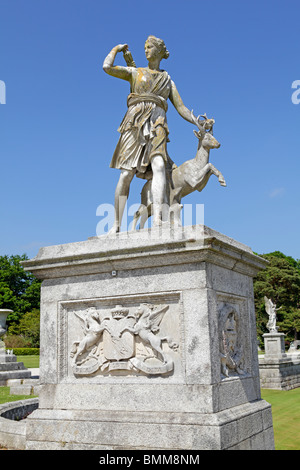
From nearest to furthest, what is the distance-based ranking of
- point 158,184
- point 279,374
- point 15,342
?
point 158,184 < point 279,374 < point 15,342

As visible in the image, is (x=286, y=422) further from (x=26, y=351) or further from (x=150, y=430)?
(x=26, y=351)

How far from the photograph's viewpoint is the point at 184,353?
445cm

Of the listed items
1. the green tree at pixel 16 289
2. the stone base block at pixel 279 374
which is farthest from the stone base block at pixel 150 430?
the green tree at pixel 16 289

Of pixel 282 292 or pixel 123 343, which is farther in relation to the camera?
pixel 282 292

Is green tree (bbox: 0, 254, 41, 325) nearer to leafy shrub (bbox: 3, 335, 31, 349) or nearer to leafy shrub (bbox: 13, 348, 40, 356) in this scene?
leafy shrub (bbox: 3, 335, 31, 349)

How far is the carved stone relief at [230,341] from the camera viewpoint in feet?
15.4

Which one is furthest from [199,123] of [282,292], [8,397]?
[282,292]

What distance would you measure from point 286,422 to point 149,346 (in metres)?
4.81

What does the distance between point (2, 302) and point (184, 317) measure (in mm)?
44471

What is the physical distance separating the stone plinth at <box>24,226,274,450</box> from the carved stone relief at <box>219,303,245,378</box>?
1 cm

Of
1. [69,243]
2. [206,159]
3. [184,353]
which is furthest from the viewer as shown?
[206,159]

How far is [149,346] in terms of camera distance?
4688 mm
